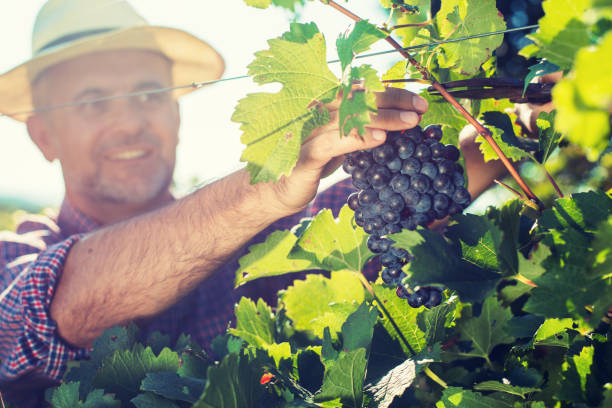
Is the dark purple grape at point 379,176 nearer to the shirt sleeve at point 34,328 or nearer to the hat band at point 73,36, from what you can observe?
the shirt sleeve at point 34,328

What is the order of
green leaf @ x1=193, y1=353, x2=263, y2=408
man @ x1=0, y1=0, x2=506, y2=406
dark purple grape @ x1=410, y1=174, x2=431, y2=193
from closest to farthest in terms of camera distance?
green leaf @ x1=193, y1=353, x2=263, y2=408 → dark purple grape @ x1=410, y1=174, x2=431, y2=193 → man @ x1=0, y1=0, x2=506, y2=406

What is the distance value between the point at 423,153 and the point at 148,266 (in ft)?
3.30

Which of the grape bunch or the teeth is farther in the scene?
the teeth

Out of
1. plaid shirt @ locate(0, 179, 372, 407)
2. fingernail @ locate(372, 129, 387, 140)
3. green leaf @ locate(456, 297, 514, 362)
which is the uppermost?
fingernail @ locate(372, 129, 387, 140)

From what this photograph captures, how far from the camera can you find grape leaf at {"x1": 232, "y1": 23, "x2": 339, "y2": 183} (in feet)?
2.06

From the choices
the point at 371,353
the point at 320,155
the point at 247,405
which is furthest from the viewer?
the point at 320,155

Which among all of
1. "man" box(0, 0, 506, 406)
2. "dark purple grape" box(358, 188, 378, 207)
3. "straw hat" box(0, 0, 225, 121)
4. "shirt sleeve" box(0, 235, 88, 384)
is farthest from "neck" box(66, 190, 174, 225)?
"dark purple grape" box(358, 188, 378, 207)

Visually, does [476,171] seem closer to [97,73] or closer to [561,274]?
[561,274]

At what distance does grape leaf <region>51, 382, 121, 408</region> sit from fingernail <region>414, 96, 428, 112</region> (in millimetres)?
634

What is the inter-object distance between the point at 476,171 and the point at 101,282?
3.88 ft

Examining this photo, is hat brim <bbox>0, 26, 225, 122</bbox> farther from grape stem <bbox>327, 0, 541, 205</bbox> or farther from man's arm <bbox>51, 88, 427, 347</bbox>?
grape stem <bbox>327, 0, 541, 205</bbox>

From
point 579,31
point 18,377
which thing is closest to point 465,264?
point 579,31

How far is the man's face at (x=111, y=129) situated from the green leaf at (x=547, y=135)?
7.75ft

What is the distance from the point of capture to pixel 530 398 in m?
0.55
